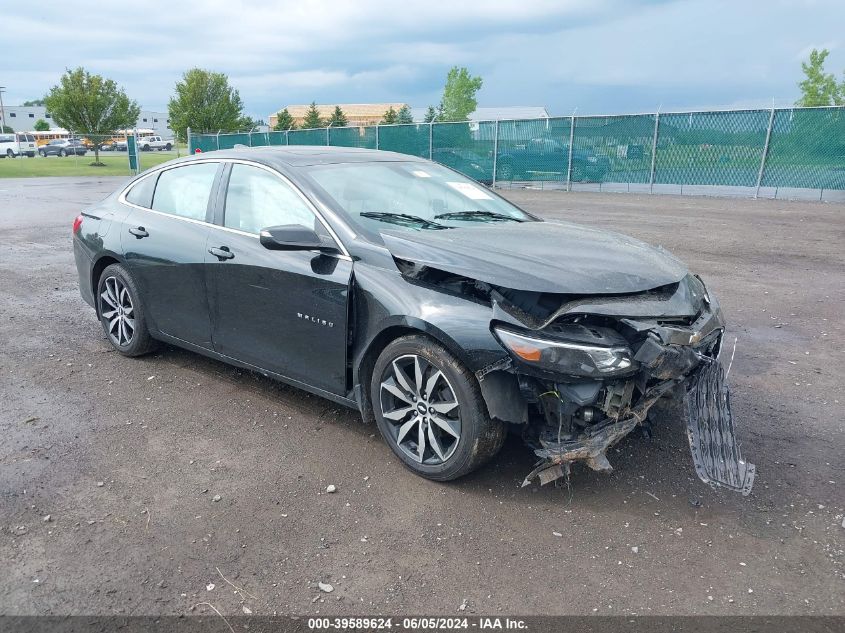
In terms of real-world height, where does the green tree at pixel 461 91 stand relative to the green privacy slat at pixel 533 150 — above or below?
above

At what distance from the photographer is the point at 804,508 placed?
10.5 feet

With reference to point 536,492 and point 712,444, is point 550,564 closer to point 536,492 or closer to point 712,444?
point 536,492

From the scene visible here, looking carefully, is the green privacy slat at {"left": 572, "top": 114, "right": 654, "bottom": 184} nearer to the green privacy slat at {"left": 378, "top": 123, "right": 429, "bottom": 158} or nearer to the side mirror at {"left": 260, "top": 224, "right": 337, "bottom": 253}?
the green privacy slat at {"left": 378, "top": 123, "right": 429, "bottom": 158}

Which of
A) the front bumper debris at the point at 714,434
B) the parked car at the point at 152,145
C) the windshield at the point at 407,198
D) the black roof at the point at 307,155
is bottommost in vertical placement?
the front bumper debris at the point at 714,434

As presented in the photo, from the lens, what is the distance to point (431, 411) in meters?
3.37

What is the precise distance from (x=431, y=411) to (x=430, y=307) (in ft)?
1.79

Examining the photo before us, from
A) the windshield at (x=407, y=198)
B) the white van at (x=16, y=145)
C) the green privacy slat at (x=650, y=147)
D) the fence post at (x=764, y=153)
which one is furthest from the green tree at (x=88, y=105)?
the windshield at (x=407, y=198)

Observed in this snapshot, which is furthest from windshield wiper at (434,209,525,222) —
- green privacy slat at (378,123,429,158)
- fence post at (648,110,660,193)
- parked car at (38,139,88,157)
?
parked car at (38,139,88,157)

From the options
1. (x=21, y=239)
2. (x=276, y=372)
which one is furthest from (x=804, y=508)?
(x=21, y=239)

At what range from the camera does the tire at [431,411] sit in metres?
3.18

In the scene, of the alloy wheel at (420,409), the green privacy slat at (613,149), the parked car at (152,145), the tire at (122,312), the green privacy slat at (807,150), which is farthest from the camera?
the parked car at (152,145)

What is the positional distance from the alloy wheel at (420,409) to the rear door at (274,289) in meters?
0.37

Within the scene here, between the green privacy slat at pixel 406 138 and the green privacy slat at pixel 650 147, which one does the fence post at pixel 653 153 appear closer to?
the green privacy slat at pixel 650 147

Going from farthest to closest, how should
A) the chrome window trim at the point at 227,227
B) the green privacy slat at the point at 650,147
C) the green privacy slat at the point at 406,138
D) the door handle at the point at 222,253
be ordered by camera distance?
the green privacy slat at the point at 406,138 < the green privacy slat at the point at 650,147 < the door handle at the point at 222,253 < the chrome window trim at the point at 227,227
